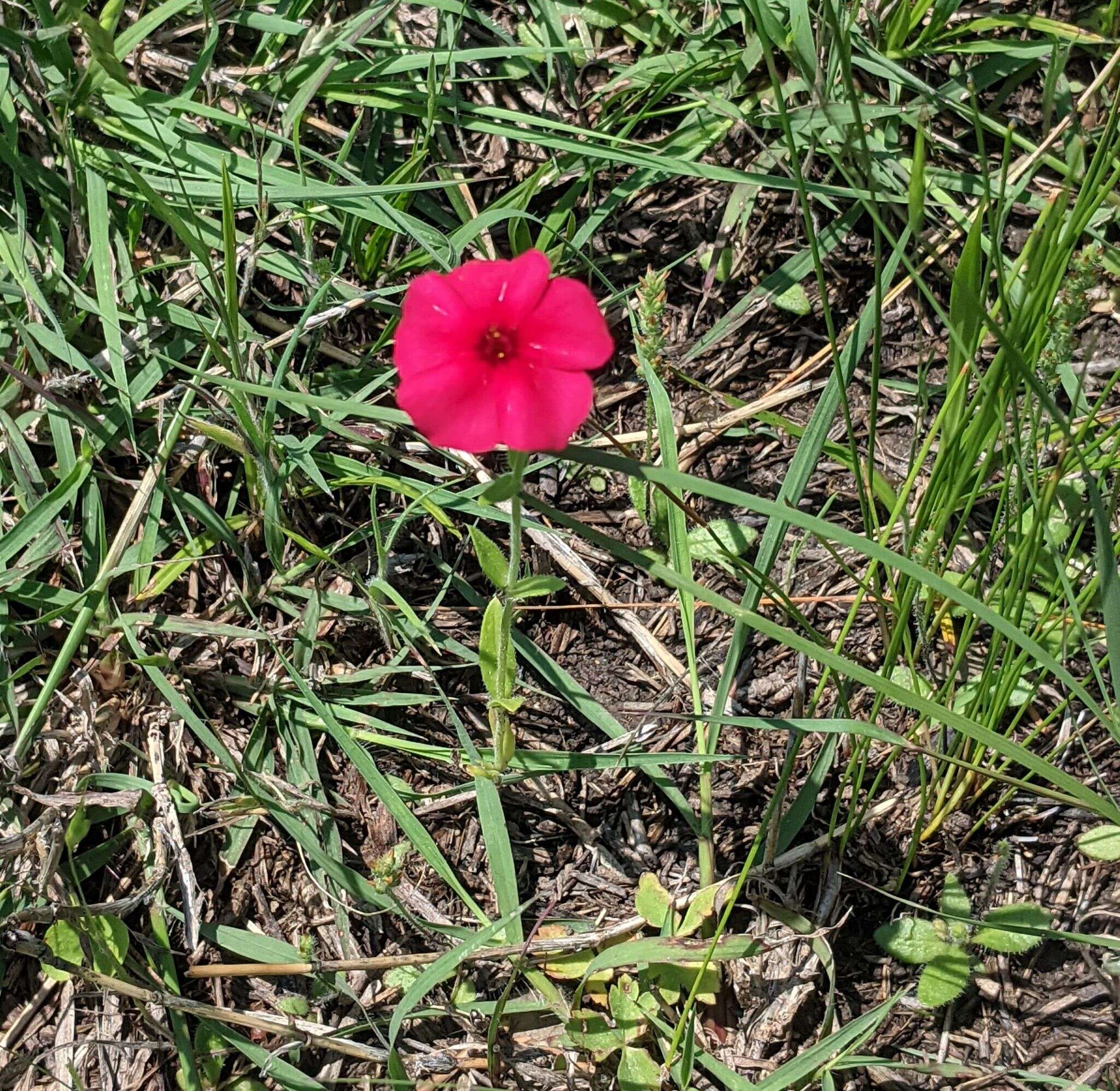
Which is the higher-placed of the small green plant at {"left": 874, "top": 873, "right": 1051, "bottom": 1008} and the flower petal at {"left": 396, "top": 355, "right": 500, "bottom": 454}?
the flower petal at {"left": 396, "top": 355, "right": 500, "bottom": 454}

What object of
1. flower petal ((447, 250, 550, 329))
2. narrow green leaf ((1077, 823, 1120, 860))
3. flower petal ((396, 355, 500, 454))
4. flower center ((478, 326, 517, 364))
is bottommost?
narrow green leaf ((1077, 823, 1120, 860))

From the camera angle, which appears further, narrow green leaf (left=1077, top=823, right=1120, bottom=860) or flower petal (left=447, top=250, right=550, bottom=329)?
narrow green leaf (left=1077, top=823, right=1120, bottom=860)

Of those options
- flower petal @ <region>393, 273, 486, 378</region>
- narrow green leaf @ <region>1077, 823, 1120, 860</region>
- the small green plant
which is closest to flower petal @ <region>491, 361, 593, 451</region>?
flower petal @ <region>393, 273, 486, 378</region>

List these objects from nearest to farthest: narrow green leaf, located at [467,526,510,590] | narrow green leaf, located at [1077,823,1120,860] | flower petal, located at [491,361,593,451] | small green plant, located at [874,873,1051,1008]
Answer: flower petal, located at [491,361,593,451]
narrow green leaf, located at [467,526,510,590]
small green plant, located at [874,873,1051,1008]
narrow green leaf, located at [1077,823,1120,860]

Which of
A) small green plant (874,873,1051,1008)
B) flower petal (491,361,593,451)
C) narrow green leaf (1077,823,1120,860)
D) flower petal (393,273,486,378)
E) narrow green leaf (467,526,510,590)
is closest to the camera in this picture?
flower petal (491,361,593,451)

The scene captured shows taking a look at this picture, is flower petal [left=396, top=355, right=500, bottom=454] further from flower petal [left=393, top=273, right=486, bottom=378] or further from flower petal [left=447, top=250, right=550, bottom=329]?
flower petal [left=447, top=250, right=550, bottom=329]

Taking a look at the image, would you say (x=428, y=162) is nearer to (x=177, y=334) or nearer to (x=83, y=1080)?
(x=177, y=334)

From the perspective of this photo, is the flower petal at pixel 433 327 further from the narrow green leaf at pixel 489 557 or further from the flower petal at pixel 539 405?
the narrow green leaf at pixel 489 557

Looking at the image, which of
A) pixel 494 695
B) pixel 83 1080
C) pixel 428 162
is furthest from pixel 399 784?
pixel 428 162
